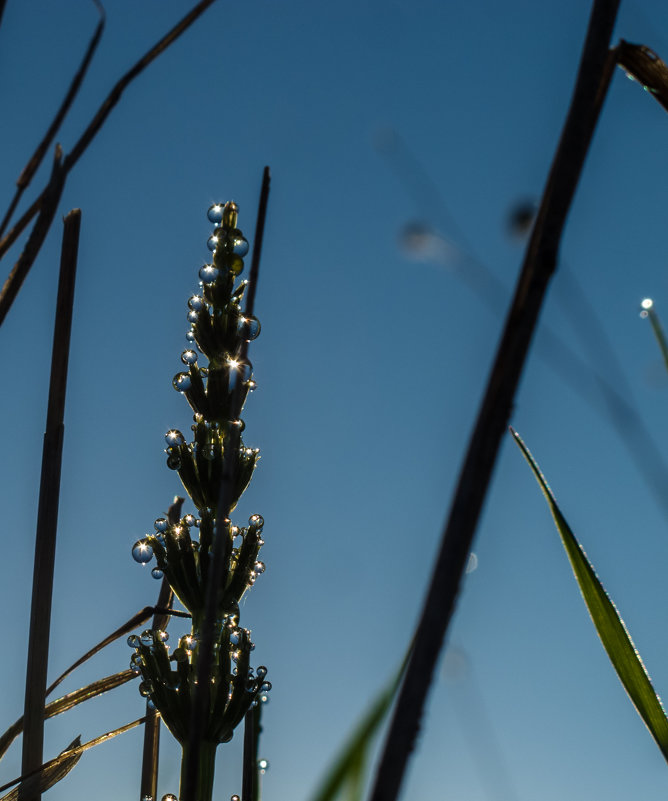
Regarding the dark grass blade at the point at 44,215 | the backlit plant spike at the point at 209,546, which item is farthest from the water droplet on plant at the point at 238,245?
the dark grass blade at the point at 44,215

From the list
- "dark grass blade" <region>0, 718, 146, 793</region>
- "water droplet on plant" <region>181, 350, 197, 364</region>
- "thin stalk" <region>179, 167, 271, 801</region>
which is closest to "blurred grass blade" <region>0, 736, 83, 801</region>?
"dark grass blade" <region>0, 718, 146, 793</region>

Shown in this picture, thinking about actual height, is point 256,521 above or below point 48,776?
above

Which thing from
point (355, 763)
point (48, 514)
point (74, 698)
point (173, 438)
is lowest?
point (355, 763)

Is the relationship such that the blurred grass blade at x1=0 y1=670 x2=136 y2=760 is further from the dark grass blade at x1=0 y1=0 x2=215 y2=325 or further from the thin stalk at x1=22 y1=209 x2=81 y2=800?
the dark grass blade at x1=0 y1=0 x2=215 y2=325

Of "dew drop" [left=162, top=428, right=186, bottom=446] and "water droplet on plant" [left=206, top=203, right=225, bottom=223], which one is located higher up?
"water droplet on plant" [left=206, top=203, right=225, bottom=223]

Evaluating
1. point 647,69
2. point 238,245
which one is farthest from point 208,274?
point 647,69

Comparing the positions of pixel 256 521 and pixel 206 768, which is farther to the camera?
pixel 256 521

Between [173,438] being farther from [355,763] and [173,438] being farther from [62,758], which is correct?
[355,763]

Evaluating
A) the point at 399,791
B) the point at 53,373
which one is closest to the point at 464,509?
the point at 399,791
